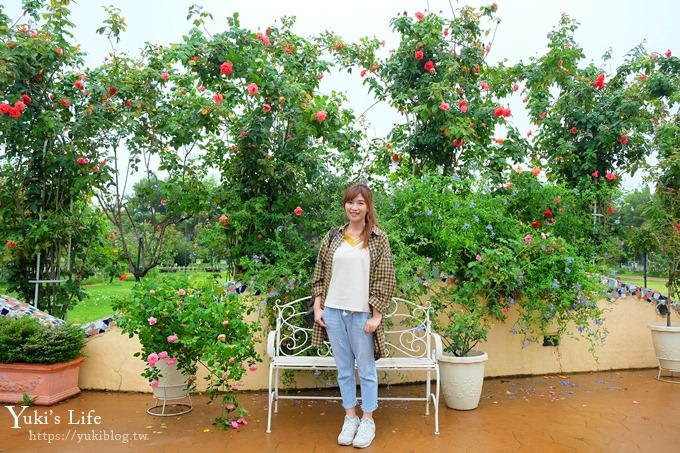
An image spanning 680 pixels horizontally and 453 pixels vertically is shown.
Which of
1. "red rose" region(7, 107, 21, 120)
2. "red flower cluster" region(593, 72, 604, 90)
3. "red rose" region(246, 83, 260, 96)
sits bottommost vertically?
"red rose" region(7, 107, 21, 120)

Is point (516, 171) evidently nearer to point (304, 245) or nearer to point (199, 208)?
point (304, 245)

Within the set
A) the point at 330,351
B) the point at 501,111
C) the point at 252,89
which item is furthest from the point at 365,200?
the point at 501,111

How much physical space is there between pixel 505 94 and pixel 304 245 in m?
3.29

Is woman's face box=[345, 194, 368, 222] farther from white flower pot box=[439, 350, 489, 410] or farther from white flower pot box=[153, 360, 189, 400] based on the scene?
white flower pot box=[153, 360, 189, 400]

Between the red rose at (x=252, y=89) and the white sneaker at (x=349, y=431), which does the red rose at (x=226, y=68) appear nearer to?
the red rose at (x=252, y=89)

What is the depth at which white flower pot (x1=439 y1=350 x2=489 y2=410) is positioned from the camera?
3924 millimetres

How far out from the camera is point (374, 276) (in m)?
3.24

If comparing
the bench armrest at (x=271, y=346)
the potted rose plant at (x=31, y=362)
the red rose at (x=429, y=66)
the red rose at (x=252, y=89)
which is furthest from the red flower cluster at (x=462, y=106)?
the potted rose plant at (x=31, y=362)

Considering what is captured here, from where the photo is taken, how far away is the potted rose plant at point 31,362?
12.6ft

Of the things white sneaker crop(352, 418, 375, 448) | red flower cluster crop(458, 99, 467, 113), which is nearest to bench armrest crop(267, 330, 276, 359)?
white sneaker crop(352, 418, 375, 448)

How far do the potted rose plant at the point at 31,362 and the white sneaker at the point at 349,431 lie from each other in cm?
216

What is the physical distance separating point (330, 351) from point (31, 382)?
2.15 meters

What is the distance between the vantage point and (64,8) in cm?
476

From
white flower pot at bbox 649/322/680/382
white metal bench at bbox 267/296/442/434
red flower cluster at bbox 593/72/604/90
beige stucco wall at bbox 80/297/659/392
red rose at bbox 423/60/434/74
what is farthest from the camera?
red flower cluster at bbox 593/72/604/90
